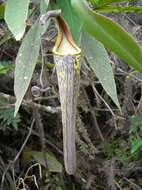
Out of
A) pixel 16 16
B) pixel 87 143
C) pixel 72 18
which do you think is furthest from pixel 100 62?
pixel 87 143

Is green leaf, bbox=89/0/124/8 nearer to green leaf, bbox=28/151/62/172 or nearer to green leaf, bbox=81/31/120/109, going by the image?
green leaf, bbox=81/31/120/109

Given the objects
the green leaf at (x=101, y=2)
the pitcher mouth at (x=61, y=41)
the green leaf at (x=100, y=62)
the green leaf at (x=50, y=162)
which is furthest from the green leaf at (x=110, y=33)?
the green leaf at (x=50, y=162)

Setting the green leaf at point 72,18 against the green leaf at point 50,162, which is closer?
the green leaf at point 72,18

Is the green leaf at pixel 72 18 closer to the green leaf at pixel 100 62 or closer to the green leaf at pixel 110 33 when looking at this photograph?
the green leaf at pixel 100 62

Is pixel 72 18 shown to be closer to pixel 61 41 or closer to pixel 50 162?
pixel 61 41

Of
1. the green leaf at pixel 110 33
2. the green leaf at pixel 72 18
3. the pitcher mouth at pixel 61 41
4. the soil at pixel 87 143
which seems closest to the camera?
the green leaf at pixel 110 33

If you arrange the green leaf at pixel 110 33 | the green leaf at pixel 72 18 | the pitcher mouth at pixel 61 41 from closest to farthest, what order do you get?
the green leaf at pixel 110 33, the pitcher mouth at pixel 61 41, the green leaf at pixel 72 18
